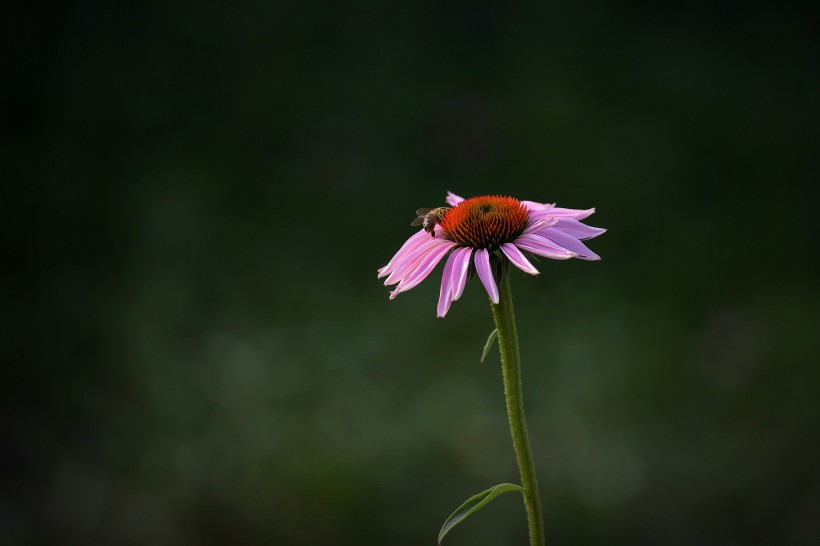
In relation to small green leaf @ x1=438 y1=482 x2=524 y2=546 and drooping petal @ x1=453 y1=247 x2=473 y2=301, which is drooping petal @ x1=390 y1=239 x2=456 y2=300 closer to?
drooping petal @ x1=453 y1=247 x2=473 y2=301

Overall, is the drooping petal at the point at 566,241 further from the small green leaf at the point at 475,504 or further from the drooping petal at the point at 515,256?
the small green leaf at the point at 475,504

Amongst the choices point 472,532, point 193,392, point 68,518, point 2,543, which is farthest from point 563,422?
point 2,543

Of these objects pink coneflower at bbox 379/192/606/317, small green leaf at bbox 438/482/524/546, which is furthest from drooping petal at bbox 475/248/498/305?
small green leaf at bbox 438/482/524/546

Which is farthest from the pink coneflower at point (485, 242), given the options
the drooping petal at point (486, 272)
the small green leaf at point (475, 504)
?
the small green leaf at point (475, 504)

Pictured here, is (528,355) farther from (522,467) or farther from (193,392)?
(522,467)

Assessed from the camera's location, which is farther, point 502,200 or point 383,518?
point 383,518

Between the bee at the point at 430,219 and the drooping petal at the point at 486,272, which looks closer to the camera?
the drooping petal at the point at 486,272

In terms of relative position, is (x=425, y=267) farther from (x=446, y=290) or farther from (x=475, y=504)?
(x=475, y=504)
